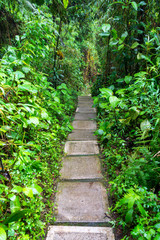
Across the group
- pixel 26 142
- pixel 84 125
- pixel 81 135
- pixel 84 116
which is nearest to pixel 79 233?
pixel 26 142

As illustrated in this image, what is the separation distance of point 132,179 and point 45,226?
0.94 meters

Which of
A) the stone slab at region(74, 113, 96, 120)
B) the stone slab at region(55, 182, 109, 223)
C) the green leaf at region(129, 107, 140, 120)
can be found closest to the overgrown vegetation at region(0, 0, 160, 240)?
the green leaf at region(129, 107, 140, 120)

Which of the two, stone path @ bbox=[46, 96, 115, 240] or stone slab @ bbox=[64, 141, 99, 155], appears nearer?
stone path @ bbox=[46, 96, 115, 240]

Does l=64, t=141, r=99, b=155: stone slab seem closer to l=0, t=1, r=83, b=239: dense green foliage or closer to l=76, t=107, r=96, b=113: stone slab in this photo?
l=0, t=1, r=83, b=239: dense green foliage

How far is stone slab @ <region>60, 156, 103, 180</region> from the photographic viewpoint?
2135 millimetres

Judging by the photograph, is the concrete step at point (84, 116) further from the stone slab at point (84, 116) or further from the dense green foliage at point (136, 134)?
→ the dense green foliage at point (136, 134)

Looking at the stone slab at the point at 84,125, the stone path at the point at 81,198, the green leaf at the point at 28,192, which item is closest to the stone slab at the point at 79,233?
the stone path at the point at 81,198

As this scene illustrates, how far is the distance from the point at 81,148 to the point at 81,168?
516mm

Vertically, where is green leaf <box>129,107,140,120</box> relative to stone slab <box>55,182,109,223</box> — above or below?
above

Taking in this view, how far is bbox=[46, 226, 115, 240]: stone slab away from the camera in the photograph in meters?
1.41

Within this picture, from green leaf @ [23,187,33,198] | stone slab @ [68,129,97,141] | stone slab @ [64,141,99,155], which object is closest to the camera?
green leaf @ [23,187,33,198]

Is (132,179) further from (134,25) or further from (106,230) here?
(134,25)

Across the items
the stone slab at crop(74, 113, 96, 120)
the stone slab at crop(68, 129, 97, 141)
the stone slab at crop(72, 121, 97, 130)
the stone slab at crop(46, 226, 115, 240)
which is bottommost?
the stone slab at crop(46, 226, 115, 240)

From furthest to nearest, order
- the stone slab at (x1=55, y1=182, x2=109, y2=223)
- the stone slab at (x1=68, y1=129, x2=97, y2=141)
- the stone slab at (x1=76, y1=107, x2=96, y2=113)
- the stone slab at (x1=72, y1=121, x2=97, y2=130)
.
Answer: the stone slab at (x1=76, y1=107, x2=96, y2=113) < the stone slab at (x1=72, y1=121, x2=97, y2=130) < the stone slab at (x1=68, y1=129, x2=97, y2=141) < the stone slab at (x1=55, y1=182, x2=109, y2=223)
